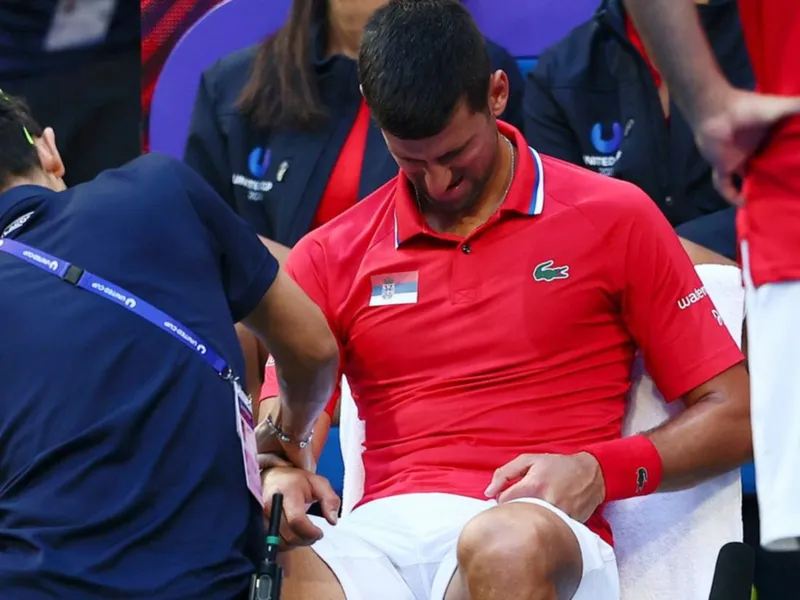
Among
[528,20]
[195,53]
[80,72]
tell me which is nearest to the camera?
[528,20]

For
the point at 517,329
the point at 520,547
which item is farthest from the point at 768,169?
the point at 517,329

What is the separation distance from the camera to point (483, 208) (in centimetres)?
226

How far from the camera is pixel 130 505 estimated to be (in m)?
1.63

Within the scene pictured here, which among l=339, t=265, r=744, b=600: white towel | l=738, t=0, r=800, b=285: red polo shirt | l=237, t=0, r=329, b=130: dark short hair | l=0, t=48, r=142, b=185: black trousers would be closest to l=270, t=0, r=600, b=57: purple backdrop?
l=237, t=0, r=329, b=130: dark short hair

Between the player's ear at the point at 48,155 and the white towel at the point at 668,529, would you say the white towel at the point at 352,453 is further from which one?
the player's ear at the point at 48,155

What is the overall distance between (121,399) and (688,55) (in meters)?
0.81

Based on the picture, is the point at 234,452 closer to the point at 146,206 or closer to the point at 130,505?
the point at 130,505

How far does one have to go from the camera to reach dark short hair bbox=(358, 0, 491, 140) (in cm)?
215

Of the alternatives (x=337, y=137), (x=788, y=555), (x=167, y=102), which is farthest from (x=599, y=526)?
(x=167, y=102)

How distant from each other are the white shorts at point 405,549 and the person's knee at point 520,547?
0.12 m

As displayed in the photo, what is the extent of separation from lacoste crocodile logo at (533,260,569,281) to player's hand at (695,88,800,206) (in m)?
0.85

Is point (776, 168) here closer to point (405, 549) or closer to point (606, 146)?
point (405, 549)

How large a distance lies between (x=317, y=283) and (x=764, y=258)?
43.7 inches

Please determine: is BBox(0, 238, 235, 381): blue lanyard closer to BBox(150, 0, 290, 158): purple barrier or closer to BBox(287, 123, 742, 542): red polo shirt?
BBox(287, 123, 742, 542): red polo shirt
